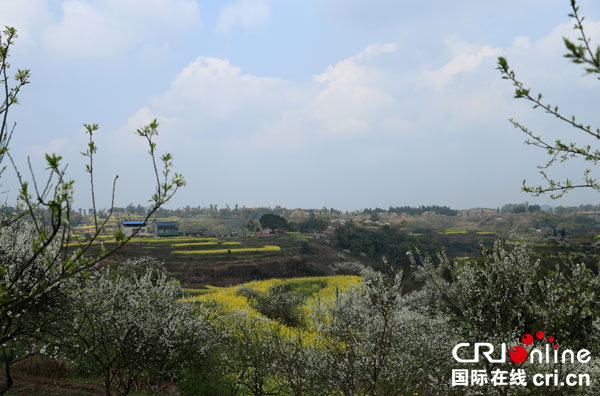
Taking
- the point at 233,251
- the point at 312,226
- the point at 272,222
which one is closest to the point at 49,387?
the point at 233,251

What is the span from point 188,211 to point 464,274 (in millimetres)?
158260

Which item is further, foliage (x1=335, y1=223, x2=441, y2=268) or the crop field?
foliage (x1=335, y1=223, x2=441, y2=268)

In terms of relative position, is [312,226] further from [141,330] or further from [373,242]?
[141,330]

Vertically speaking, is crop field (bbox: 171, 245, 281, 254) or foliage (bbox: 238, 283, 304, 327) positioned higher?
foliage (bbox: 238, 283, 304, 327)

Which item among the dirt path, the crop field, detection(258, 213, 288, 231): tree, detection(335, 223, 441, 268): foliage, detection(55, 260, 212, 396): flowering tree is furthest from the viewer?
detection(258, 213, 288, 231): tree

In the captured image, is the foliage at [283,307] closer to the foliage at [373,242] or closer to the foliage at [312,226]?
the foliage at [373,242]

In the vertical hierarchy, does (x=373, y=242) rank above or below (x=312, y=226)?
below

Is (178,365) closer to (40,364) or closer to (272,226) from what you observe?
(40,364)

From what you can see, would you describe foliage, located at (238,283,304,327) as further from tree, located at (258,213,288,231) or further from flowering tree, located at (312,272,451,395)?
tree, located at (258,213,288,231)

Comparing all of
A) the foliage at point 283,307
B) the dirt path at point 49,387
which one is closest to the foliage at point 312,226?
the foliage at point 283,307

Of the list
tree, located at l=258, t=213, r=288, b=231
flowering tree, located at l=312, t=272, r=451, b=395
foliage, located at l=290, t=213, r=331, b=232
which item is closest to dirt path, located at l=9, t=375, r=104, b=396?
flowering tree, located at l=312, t=272, r=451, b=395

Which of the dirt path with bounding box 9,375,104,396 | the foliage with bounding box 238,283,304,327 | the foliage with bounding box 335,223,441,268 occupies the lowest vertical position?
the foliage with bounding box 335,223,441,268

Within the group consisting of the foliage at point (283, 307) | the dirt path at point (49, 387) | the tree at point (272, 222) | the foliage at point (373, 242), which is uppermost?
the tree at point (272, 222)

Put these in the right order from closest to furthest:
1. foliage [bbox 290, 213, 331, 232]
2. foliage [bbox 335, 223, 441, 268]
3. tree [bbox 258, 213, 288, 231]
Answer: foliage [bbox 335, 223, 441, 268]
tree [bbox 258, 213, 288, 231]
foliage [bbox 290, 213, 331, 232]
